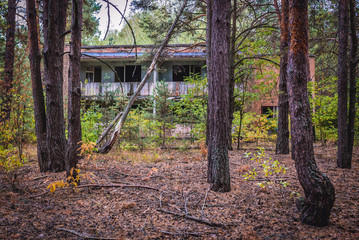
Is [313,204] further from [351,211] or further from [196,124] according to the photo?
[196,124]

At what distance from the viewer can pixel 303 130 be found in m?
2.68

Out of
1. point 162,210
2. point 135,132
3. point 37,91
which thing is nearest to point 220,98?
point 162,210

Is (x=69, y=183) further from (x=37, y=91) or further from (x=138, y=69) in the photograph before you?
(x=138, y=69)

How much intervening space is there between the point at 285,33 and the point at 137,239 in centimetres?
707

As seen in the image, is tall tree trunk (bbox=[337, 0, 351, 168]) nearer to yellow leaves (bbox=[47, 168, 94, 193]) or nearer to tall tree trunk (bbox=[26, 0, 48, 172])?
yellow leaves (bbox=[47, 168, 94, 193])

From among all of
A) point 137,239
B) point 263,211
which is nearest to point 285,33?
point 263,211

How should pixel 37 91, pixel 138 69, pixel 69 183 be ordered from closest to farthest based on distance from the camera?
1. pixel 69 183
2. pixel 37 91
3. pixel 138 69

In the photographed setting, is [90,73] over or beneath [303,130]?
over

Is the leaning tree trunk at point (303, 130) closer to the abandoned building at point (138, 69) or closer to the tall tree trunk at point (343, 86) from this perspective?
the tall tree trunk at point (343, 86)

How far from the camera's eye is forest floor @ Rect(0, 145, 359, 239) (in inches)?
102

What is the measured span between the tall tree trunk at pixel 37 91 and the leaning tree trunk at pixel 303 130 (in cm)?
497

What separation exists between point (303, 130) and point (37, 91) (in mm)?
5310

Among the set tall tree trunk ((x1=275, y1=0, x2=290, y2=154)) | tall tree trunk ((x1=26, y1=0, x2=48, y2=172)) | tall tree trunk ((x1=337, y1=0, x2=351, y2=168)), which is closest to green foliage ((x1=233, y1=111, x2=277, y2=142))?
tall tree trunk ((x1=275, y1=0, x2=290, y2=154))

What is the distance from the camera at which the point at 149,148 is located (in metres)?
9.72
